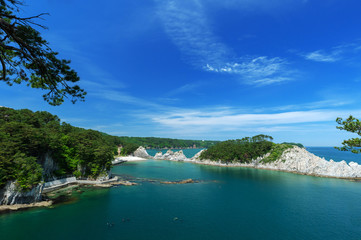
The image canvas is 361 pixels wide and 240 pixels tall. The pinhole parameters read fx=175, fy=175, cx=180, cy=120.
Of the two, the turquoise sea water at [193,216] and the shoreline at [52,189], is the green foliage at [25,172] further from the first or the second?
the turquoise sea water at [193,216]

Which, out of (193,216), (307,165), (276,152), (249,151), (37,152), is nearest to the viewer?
(193,216)

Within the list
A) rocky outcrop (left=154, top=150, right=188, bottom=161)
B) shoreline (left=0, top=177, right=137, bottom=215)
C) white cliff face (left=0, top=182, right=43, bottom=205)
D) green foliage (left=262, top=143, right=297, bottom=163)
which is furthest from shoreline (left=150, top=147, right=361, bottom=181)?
white cliff face (left=0, top=182, right=43, bottom=205)

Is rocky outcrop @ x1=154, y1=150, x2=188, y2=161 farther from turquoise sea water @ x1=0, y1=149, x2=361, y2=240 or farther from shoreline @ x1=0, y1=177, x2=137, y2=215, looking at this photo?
turquoise sea water @ x1=0, y1=149, x2=361, y2=240

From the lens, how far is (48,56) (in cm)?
989

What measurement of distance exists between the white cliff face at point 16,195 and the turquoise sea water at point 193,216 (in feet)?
11.1

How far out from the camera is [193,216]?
31969mm

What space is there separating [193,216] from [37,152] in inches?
1509

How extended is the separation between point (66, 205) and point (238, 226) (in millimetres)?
32665

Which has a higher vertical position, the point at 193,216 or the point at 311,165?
the point at 311,165

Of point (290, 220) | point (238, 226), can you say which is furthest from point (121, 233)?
point (290, 220)

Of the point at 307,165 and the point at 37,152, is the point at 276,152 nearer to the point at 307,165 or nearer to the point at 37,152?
the point at 307,165

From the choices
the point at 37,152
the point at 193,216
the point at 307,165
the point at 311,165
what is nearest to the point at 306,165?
the point at 307,165

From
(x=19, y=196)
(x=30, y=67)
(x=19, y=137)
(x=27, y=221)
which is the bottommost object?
(x=27, y=221)

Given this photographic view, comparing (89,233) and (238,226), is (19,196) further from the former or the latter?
(238,226)
